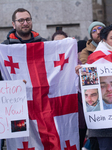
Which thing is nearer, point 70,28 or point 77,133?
point 77,133

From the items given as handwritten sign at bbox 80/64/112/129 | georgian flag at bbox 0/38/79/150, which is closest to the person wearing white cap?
georgian flag at bbox 0/38/79/150

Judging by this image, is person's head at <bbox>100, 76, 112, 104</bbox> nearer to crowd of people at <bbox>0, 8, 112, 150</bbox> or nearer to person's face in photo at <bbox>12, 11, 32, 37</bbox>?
crowd of people at <bbox>0, 8, 112, 150</bbox>

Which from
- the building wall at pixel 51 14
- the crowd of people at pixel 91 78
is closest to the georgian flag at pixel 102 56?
the crowd of people at pixel 91 78

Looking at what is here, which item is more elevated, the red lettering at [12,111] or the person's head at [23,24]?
the person's head at [23,24]

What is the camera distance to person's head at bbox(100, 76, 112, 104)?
2951 mm

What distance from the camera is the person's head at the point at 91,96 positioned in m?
2.93

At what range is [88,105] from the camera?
2936 millimetres

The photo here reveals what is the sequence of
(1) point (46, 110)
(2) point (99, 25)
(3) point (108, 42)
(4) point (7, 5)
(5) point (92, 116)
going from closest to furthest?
(5) point (92, 116) < (3) point (108, 42) < (1) point (46, 110) < (2) point (99, 25) < (4) point (7, 5)

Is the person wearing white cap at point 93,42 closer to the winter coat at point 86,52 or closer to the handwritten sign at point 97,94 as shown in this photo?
the winter coat at point 86,52

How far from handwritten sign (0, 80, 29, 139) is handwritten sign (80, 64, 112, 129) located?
25.1 inches

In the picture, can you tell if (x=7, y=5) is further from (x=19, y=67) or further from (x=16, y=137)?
(x=16, y=137)

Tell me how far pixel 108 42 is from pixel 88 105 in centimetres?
69

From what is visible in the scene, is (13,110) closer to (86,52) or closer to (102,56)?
(102,56)

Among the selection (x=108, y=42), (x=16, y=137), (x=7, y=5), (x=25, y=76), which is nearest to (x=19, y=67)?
(x=25, y=76)
